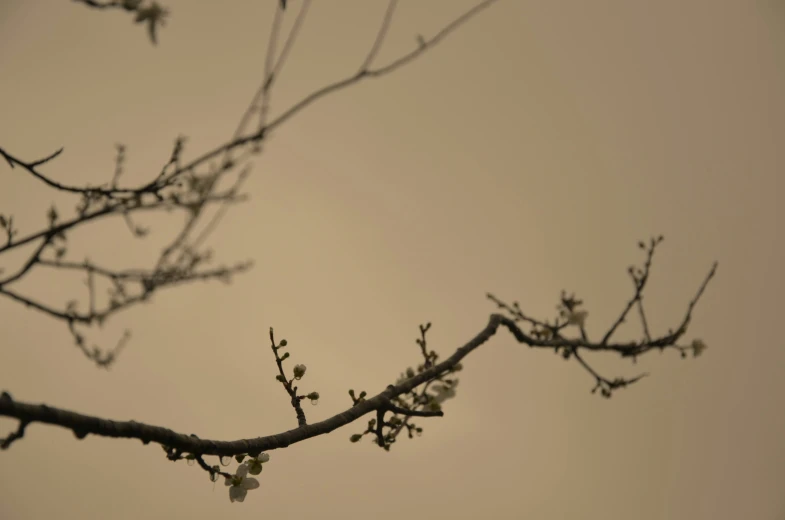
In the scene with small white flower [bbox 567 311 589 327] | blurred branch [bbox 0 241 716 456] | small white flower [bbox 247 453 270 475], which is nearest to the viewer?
blurred branch [bbox 0 241 716 456]

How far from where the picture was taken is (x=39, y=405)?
3.84ft

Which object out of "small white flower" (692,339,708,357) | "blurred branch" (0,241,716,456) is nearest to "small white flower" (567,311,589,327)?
"blurred branch" (0,241,716,456)

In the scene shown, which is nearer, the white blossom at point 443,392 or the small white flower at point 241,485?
the small white flower at point 241,485

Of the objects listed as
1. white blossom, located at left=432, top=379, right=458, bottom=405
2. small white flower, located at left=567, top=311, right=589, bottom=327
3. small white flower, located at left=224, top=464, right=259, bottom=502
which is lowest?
small white flower, located at left=224, top=464, right=259, bottom=502

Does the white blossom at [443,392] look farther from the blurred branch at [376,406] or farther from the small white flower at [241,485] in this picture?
the small white flower at [241,485]

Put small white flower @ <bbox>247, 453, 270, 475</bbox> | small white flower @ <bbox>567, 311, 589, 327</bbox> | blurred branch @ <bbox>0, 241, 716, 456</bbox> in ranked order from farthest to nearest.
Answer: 1. small white flower @ <bbox>567, 311, 589, 327</bbox>
2. small white flower @ <bbox>247, 453, 270, 475</bbox>
3. blurred branch @ <bbox>0, 241, 716, 456</bbox>

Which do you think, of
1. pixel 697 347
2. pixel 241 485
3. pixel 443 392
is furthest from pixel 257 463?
pixel 697 347

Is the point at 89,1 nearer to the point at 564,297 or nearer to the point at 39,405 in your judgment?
the point at 39,405

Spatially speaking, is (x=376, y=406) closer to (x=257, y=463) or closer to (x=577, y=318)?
(x=257, y=463)

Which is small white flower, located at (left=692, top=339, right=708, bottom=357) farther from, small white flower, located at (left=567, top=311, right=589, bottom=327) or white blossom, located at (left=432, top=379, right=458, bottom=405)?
white blossom, located at (left=432, top=379, right=458, bottom=405)

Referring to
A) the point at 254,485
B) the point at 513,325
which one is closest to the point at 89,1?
the point at 254,485

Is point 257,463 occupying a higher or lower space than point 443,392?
lower

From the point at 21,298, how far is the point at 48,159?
1.53ft

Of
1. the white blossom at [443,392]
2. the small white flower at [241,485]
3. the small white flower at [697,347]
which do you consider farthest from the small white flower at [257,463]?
the small white flower at [697,347]
